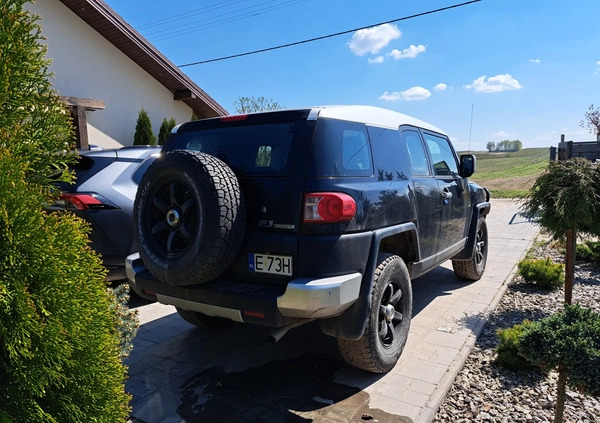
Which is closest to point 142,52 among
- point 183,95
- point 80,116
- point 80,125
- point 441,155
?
point 183,95

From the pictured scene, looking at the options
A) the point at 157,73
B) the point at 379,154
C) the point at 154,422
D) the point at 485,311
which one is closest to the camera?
the point at 154,422

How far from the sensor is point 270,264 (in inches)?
108

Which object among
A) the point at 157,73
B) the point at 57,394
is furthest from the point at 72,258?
the point at 157,73

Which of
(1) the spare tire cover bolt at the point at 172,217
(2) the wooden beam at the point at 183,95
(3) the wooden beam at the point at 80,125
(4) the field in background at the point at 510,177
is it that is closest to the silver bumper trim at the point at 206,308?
(1) the spare tire cover bolt at the point at 172,217

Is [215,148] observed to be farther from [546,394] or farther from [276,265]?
[546,394]

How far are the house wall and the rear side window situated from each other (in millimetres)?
8201

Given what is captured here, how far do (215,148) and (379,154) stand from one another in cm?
134

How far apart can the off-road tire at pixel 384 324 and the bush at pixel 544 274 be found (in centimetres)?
293

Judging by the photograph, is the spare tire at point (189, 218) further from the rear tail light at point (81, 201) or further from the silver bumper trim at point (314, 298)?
the rear tail light at point (81, 201)

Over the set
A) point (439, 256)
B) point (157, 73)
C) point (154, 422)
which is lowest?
point (154, 422)

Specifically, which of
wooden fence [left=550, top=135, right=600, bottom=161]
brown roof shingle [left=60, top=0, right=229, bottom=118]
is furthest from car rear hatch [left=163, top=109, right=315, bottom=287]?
wooden fence [left=550, top=135, right=600, bottom=161]

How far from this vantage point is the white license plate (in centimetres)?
268

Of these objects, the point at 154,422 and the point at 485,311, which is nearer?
the point at 154,422

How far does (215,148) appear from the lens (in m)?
3.31
